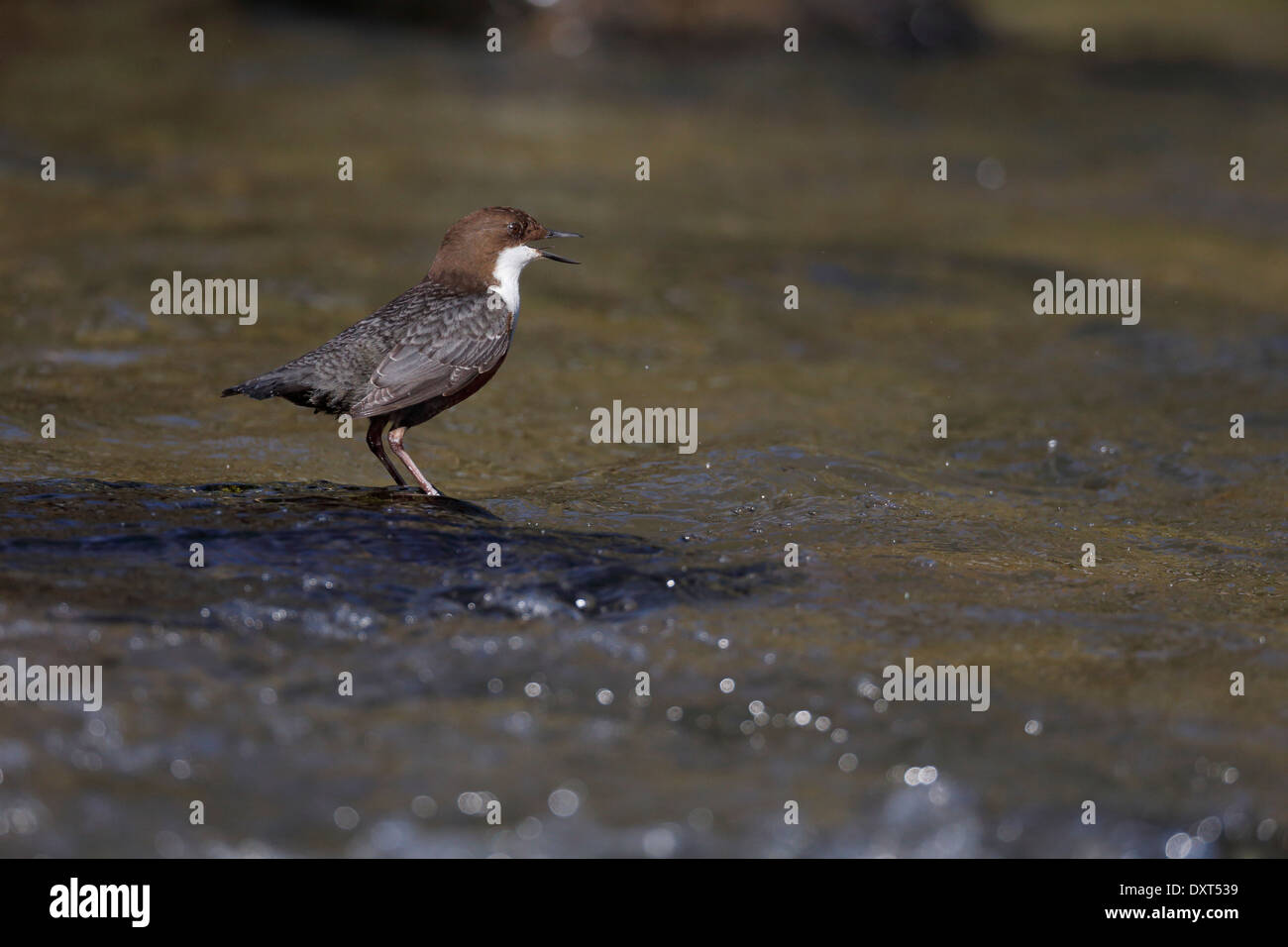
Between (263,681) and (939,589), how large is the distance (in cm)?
236

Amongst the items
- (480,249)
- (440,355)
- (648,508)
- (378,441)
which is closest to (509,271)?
(480,249)

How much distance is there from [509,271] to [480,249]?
17 cm

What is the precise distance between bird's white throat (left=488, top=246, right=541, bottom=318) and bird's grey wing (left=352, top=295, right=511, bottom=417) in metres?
0.13

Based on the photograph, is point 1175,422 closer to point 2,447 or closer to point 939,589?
point 939,589

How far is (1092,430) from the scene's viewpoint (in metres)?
7.68

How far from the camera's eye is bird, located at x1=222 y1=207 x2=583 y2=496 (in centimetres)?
552

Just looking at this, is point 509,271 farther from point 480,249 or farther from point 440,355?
point 440,355

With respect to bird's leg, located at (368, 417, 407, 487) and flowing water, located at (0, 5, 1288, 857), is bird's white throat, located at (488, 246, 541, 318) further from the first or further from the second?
flowing water, located at (0, 5, 1288, 857)

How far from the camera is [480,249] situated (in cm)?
600

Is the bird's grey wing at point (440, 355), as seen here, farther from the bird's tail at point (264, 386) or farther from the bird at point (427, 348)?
the bird's tail at point (264, 386)

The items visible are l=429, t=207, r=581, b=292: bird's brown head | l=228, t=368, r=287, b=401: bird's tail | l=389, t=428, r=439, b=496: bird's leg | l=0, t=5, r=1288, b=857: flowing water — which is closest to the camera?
l=0, t=5, r=1288, b=857: flowing water

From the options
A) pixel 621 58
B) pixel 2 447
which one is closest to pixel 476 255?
pixel 2 447

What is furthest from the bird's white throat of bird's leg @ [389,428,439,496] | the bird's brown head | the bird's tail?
the bird's tail
